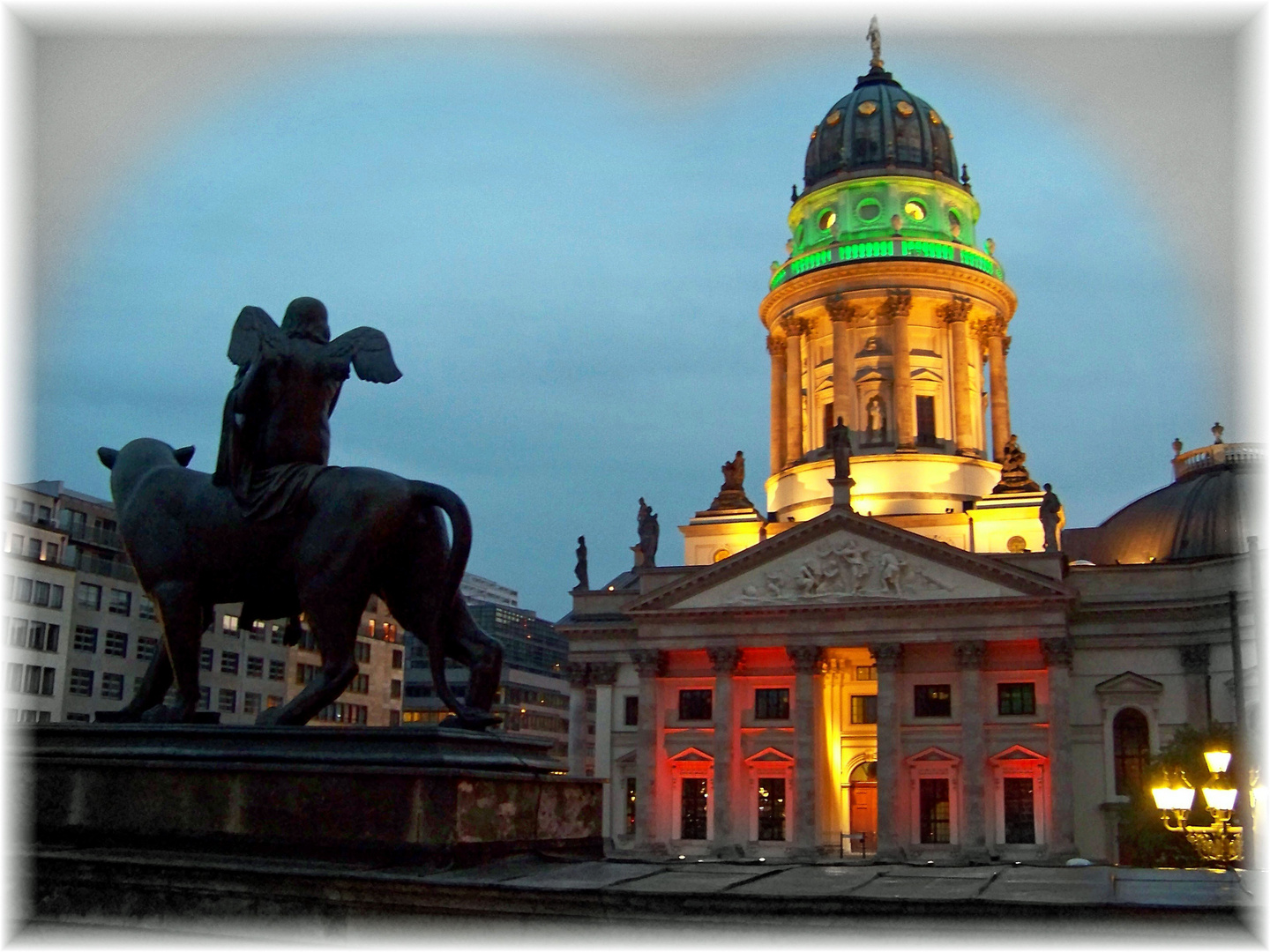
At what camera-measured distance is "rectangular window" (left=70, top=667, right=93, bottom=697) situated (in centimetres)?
6406

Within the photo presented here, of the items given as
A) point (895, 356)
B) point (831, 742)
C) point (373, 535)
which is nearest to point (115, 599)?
point (831, 742)

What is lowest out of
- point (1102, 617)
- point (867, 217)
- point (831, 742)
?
point (831, 742)

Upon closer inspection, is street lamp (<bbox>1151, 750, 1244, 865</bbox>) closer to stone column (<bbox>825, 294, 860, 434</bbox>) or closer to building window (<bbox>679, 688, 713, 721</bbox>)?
building window (<bbox>679, 688, 713, 721</bbox>)

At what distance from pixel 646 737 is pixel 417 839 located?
181 feet

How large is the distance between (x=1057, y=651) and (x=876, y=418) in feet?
66.0

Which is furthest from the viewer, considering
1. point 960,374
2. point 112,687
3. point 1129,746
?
point 960,374

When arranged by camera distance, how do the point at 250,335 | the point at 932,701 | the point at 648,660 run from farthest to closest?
the point at 648,660 → the point at 932,701 → the point at 250,335

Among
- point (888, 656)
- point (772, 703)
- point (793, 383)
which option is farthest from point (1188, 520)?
point (772, 703)

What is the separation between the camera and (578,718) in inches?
2682

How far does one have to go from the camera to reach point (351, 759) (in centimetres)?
970

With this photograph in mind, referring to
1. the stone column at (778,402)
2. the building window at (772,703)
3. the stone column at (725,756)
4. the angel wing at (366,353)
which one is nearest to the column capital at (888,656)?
the building window at (772,703)

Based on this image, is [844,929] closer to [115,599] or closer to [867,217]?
[115,599]

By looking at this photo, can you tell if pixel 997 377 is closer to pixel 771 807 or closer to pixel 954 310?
pixel 954 310

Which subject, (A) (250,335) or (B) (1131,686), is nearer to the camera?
(A) (250,335)
